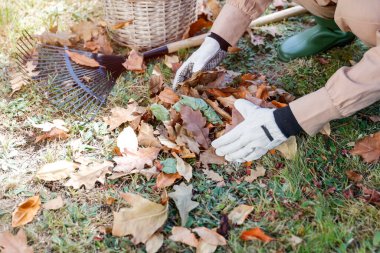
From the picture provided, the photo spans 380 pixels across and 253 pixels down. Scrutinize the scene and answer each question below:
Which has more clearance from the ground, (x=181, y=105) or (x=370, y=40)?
(x=370, y=40)

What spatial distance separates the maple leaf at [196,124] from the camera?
1.80m

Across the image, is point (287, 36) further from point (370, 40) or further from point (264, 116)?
point (264, 116)

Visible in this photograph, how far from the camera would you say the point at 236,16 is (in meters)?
2.01

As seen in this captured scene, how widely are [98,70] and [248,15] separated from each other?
0.81 metres

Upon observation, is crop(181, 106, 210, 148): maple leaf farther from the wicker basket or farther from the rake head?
the wicker basket

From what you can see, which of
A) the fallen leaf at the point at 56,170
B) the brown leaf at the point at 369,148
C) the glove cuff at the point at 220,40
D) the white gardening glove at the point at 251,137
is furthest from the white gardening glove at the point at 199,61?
the brown leaf at the point at 369,148

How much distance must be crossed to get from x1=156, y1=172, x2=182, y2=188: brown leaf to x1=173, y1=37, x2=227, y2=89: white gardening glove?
537 millimetres

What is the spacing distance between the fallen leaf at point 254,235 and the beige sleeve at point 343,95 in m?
0.44

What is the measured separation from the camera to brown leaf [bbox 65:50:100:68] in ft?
7.20

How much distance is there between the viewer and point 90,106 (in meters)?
2.04

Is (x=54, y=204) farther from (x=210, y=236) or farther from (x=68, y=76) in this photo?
(x=68, y=76)

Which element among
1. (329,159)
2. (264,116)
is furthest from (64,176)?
(329,159)

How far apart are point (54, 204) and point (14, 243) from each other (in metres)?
0.20

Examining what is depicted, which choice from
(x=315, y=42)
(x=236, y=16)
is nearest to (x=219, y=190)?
(x=236, y=16)
